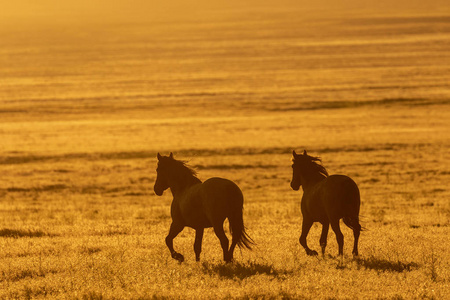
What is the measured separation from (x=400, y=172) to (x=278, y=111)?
24.7 m

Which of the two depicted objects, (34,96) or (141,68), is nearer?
(34,96)

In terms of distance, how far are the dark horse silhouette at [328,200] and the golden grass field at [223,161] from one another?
42 centimetres

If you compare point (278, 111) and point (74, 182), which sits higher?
point (278, 111)

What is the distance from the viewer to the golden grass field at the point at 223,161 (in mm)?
9312

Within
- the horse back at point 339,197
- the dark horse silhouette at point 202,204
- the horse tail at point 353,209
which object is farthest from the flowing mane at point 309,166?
the dark horse silhouette at point 202,204

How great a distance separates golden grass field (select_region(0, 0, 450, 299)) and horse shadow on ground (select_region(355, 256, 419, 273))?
0.08ft

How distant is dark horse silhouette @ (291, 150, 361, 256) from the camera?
10.1m

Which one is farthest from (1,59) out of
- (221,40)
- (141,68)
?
(221,40)

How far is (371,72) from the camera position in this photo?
260 feet

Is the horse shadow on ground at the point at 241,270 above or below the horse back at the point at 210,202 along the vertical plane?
below

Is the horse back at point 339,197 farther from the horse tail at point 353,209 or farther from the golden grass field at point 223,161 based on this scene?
the golden grass field at point 223,161

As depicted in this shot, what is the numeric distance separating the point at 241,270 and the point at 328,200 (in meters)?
1.43

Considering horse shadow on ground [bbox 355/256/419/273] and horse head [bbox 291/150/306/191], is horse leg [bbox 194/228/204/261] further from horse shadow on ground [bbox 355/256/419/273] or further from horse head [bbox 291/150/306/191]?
horse shadow on ground [bbox 355/256/419/273]

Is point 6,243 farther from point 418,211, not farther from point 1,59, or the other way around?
point 1,59
